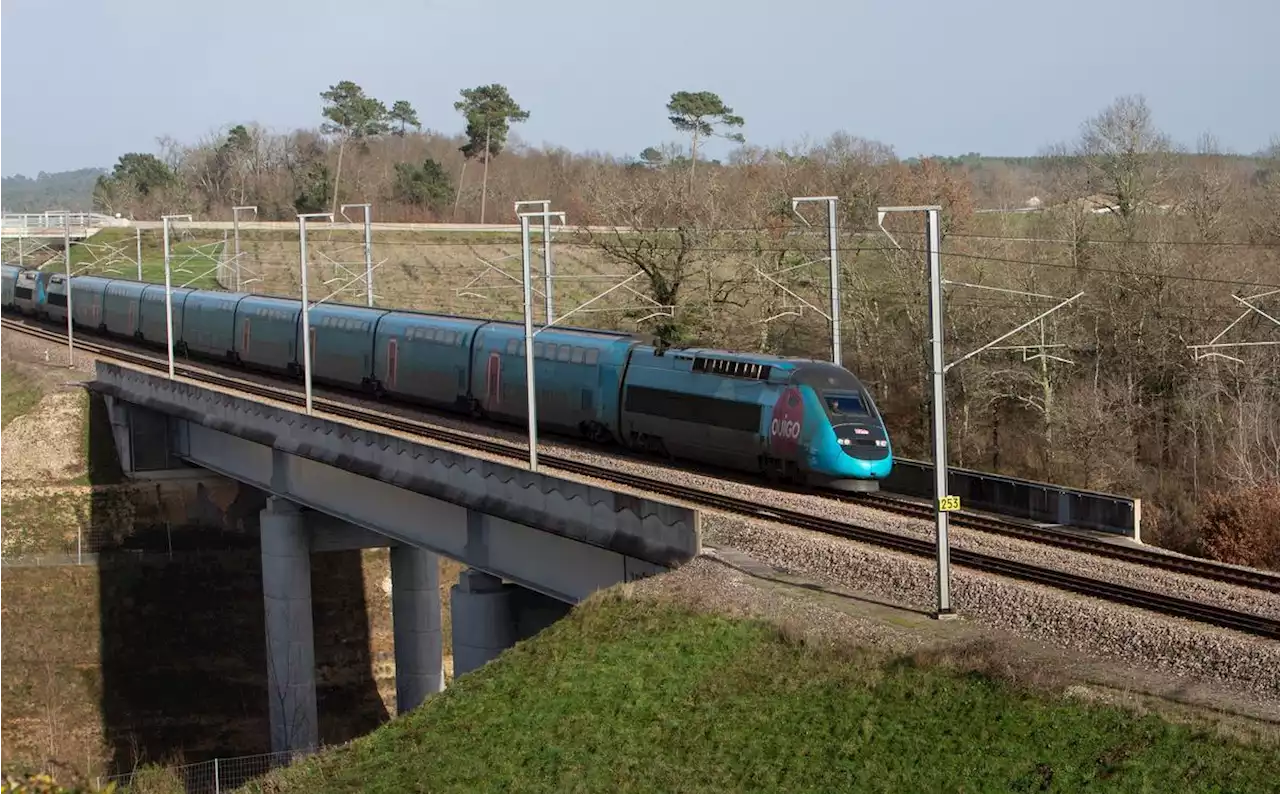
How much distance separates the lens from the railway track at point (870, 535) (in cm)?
2352

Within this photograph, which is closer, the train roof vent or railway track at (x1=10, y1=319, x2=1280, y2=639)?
railway track at (x1=10, y1=319, x2=1280, y2=639)

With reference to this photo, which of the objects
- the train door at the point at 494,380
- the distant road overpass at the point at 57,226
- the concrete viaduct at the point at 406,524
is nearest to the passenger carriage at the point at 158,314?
the concrete viaduct at the point at 406,524

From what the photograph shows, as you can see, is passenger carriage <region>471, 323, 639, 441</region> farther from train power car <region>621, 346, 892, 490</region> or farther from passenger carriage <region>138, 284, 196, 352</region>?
passenger carriage <region>138, 284, 196, 352</region>

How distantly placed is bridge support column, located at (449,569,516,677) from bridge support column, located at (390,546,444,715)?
35.1 ft

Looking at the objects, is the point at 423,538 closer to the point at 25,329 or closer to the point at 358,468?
the point at 358,468

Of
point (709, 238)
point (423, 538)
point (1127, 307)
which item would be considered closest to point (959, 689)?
point (423, 538)

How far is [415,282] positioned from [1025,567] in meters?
90.9

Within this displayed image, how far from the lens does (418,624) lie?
46906 mm

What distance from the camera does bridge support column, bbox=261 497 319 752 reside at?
4738cm

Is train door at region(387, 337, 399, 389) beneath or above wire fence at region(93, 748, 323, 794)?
above

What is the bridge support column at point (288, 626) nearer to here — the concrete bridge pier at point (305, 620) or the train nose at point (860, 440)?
the concrete bridge pier at point (305, 620)

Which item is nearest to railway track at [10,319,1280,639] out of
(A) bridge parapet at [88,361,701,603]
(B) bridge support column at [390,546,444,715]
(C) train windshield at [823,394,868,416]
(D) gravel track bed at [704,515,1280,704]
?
(D) gravel track bed at [704,515,1280,704]

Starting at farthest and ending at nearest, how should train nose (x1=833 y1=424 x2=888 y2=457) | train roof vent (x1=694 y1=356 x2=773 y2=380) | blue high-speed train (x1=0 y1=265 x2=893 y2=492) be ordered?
train roof vent (x1=694 y1=356 x2=773 y2=380) → blue high-speed train (x1=0 y1=265 x2=893 y2=492) → train nose (x1=833 y1=424 x2=888 y2=457)

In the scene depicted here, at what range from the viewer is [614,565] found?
30.9 metres
